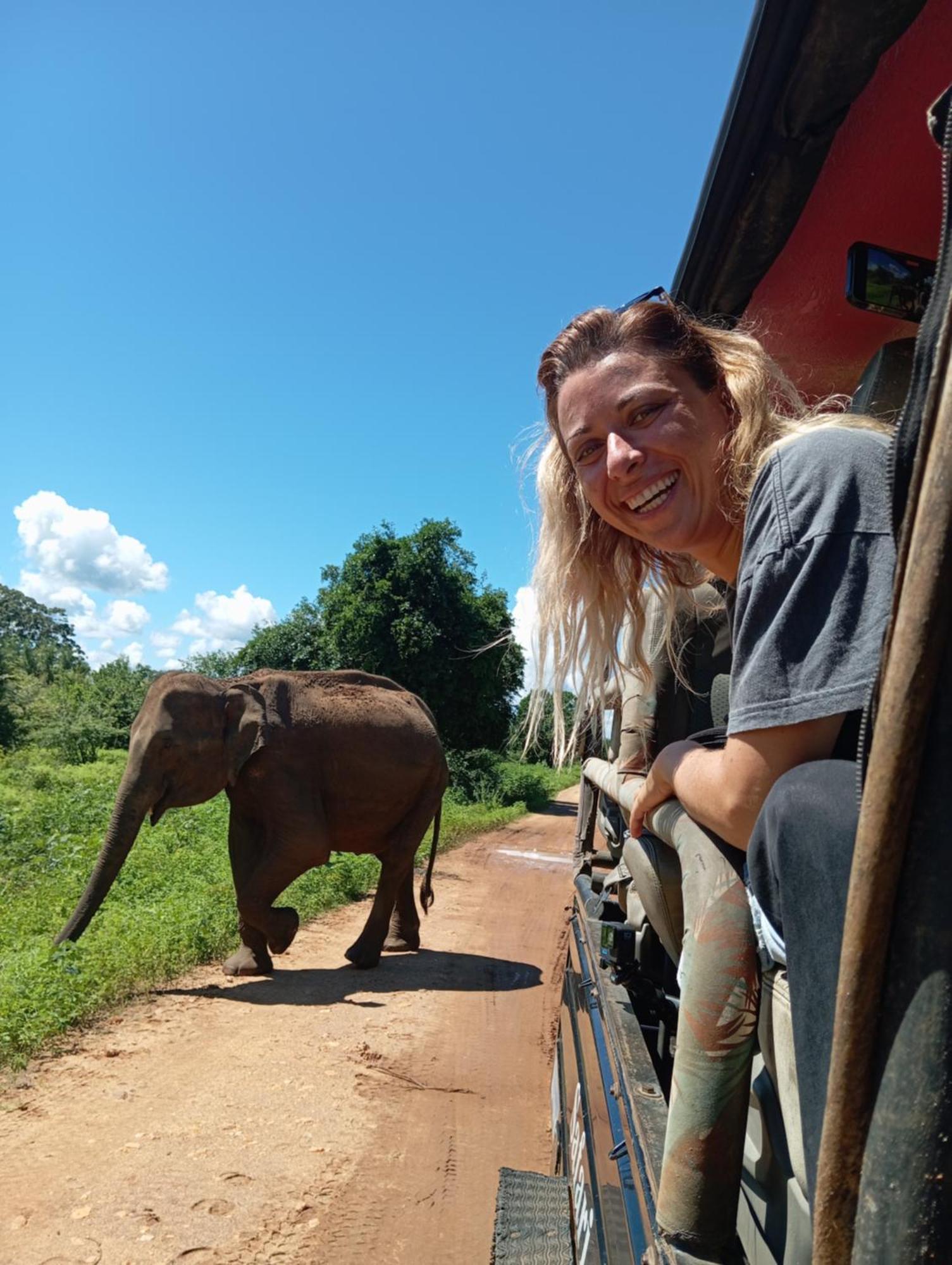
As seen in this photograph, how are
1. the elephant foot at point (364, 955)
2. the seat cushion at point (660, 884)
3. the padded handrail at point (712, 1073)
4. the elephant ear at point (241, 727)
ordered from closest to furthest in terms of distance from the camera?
1. the padded handrail at point (712, 1073)
2. the seat cushion at point (660, 884)
3. the elephant ear at point (241, 727)
4. the elephant foot at point (364, 955)

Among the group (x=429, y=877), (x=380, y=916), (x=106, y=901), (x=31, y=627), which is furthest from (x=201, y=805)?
(x=31, y=627)

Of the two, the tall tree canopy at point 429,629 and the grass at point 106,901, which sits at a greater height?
the tall tree canopy at point 429,629

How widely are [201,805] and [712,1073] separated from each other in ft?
44.6

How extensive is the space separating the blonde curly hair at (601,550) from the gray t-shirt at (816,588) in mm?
638

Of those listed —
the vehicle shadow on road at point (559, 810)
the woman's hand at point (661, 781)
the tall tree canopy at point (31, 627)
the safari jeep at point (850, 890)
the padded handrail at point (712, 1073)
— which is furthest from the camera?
the tall tree canopy at point (31, 627)

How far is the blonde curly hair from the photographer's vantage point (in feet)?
5.90

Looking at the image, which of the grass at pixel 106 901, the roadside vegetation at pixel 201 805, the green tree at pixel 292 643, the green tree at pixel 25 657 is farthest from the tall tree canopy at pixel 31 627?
the grass at pixel 106 901

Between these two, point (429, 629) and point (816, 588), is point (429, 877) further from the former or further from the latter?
point (429, 629)

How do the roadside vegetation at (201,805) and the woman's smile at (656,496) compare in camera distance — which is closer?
the woman's smile at (656,496)

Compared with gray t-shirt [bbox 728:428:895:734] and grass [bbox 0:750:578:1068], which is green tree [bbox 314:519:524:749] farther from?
gray t-shirt [bbox 728:428:895:734]

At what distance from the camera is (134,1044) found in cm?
475

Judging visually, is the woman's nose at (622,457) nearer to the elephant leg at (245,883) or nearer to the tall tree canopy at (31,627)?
the elephant leg at (245,883)

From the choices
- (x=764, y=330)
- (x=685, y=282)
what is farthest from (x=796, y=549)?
(x=685, y=282)

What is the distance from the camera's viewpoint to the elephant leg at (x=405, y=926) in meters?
7.54
